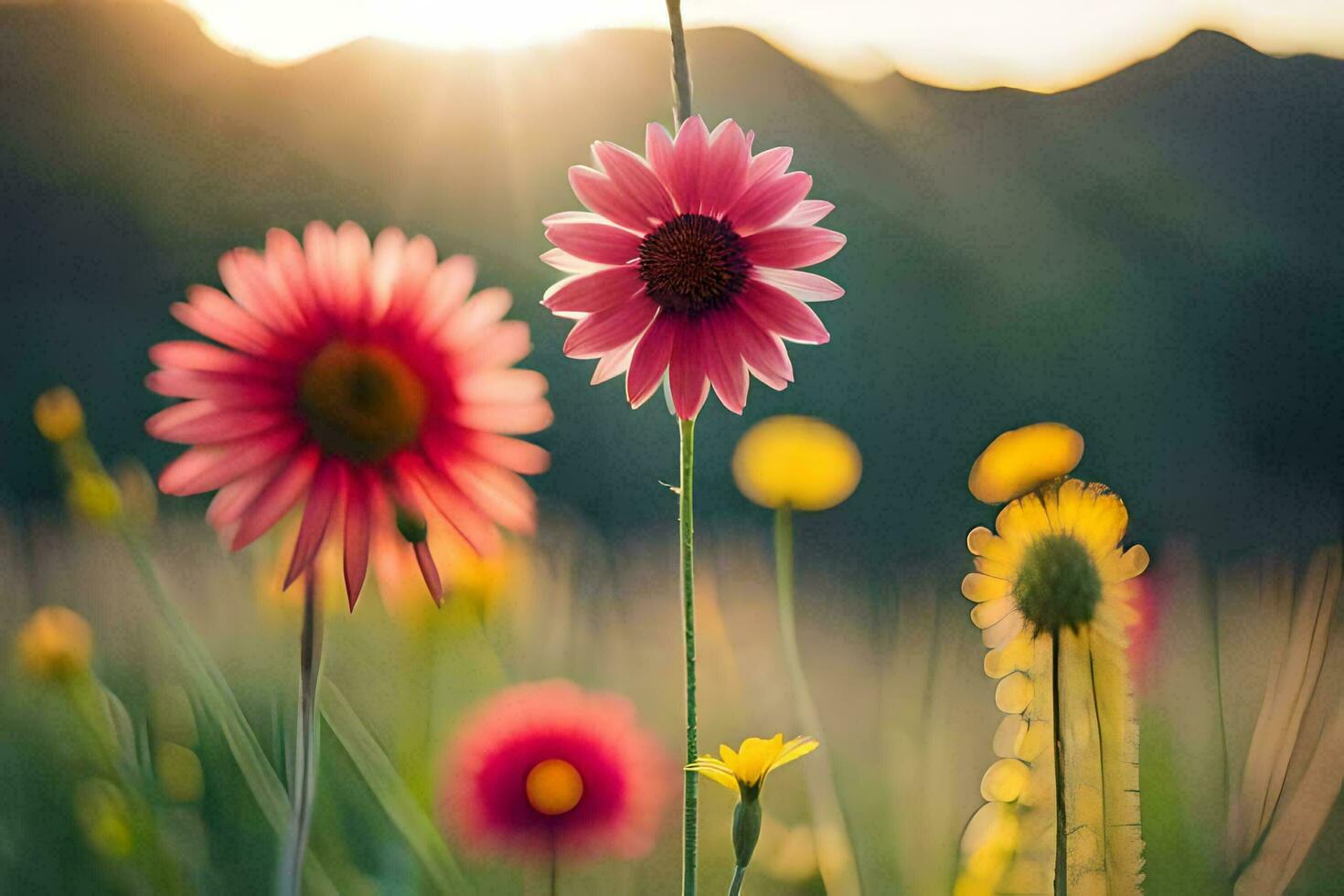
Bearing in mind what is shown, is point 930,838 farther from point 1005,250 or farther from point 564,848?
point 1005,250

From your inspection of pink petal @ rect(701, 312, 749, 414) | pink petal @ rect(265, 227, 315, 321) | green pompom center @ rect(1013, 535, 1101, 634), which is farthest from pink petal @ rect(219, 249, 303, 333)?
green pompom center @ rect(1013, 535, 1101, 634)

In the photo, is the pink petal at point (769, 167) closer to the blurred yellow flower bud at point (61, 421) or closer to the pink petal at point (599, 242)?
the pink petal at point (599, 242)

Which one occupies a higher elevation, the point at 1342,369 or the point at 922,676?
the point at 1342,369

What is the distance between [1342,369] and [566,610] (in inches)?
16.7

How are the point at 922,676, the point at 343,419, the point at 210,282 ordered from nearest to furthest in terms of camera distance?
the point at 343,419 < the point at 922,676 < the point at 210,282

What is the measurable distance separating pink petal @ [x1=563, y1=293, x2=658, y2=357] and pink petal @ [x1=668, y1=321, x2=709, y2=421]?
10mm

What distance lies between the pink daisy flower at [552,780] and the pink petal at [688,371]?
0.43 feet

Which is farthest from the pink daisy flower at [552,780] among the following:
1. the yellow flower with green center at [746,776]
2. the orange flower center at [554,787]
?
the yellow flower with green center at [746,776]

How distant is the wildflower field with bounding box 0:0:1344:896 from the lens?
238 mm

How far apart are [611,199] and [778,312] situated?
50mm

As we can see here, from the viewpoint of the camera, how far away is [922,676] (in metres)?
0.34

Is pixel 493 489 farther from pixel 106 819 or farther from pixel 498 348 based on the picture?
pixel 106 819

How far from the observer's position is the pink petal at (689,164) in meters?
0.22

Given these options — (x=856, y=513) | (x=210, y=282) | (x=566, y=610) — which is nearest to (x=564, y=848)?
(x=566, y=610)
